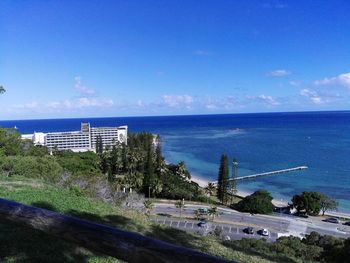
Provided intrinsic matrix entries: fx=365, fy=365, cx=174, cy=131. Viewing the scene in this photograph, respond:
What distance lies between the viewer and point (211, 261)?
1804 mm

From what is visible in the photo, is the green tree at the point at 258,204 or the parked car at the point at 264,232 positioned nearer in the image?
the parked car at the point at 264,232

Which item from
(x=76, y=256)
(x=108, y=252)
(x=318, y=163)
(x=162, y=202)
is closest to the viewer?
(x=108, y=252)

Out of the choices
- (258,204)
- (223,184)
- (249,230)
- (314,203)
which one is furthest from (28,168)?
(223,184)

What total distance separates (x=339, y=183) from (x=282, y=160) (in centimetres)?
2822

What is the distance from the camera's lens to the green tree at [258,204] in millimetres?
45719

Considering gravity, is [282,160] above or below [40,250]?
below

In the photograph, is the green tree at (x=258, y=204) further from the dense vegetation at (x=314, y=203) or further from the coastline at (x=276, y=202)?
the coastline at (x=276, y=202)

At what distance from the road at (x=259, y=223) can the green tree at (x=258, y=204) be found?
1052 millimetres

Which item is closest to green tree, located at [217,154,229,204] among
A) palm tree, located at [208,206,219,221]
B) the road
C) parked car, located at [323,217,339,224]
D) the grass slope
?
the road

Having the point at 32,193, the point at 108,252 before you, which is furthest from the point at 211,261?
the point at 32,193

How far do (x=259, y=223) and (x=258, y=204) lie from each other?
6009mm

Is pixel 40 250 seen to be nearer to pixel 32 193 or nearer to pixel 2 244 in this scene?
pixel 2 244

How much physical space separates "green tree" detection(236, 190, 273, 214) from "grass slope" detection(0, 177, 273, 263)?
1503 inches

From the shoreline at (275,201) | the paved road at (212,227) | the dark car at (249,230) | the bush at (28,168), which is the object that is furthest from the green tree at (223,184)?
the bush at (28,168)
